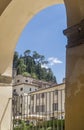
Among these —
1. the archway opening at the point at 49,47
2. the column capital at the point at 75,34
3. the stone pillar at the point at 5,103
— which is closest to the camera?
the column capital at the point at 75,34

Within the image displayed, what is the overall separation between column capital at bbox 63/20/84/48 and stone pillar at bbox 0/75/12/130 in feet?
7.53

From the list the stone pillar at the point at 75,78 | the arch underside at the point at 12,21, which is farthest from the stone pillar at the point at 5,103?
the stone pillar at the point at 75,78

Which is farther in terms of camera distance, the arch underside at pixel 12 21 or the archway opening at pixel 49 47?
the archway opening at pixel 49 47

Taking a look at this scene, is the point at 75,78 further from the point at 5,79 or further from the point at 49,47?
the point at 49,47

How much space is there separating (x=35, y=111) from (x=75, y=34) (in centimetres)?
273

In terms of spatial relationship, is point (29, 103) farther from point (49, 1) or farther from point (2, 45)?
point (49, 1)

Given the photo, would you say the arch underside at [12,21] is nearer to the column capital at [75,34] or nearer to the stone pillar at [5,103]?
the stone pillar at [5,103]

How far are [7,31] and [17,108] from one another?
55.9 inches

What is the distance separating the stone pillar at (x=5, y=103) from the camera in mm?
4422


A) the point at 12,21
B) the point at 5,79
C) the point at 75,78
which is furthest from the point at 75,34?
the point at 5,79

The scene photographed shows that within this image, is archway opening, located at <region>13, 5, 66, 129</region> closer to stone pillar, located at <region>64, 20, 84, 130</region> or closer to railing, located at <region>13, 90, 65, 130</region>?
railing, located at <region>13, 90, 65, 130</region>

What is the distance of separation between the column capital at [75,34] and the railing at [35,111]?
76.3 inches

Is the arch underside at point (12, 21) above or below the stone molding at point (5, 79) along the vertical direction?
above

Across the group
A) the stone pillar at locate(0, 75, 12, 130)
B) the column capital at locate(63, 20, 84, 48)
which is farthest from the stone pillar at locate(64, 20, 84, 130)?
the stone pillar at locate(0, 75, 12, 130)
